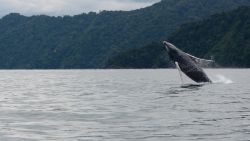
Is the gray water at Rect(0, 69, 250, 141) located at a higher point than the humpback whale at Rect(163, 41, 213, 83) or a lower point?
lower

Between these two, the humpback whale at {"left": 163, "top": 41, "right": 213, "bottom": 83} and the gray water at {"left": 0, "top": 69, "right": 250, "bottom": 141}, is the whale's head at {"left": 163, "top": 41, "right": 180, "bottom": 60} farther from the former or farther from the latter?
the gray water at {"left": 0, "top": 69, "right": 250, "bottom": 141}

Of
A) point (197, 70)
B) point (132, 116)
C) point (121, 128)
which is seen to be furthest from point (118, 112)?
point (197, 70)

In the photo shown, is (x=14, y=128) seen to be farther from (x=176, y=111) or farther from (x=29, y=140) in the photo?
(x=176, y=111)

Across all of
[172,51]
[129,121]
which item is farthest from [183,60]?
[129,121]

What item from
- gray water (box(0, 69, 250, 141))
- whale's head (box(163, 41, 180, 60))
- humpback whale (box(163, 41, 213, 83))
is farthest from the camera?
humpback whale (box(163, 41, 213, 83))

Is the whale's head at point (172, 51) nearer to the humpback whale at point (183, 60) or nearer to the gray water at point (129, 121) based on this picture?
the humpback whale at point (183, 60)

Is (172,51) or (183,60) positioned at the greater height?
(172,51)

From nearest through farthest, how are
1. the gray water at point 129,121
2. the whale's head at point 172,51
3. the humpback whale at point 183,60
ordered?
the gray water at point 129,121 < the whale's head at point 172,51 < the humpback whale at point 183,60

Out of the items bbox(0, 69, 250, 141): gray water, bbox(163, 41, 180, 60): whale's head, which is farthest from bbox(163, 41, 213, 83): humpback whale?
bbox(0, 69, 250, 141): gray water

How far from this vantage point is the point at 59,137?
79.8 feet

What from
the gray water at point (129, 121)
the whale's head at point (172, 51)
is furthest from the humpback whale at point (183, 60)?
the gray water at point (129, 121)

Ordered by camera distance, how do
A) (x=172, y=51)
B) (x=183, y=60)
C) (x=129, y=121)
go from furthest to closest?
(x=183, y=60) < (x=172, y=51) < (x=129, y=121)

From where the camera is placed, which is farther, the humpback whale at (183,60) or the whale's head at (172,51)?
the humpback whale at (183,60)

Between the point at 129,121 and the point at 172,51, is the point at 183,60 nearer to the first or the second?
the point at 172,51
